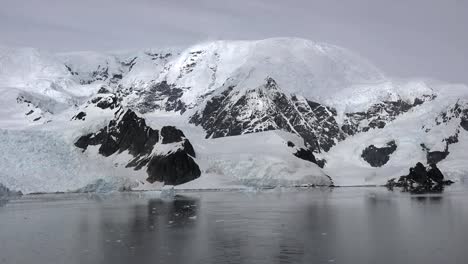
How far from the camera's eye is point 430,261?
36.6 meters

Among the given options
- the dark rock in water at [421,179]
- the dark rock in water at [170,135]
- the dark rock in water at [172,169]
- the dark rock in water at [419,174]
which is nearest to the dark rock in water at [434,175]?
the dark rock in water at [421,179]

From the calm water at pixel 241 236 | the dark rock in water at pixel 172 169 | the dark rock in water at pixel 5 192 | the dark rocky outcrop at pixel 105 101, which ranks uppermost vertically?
the dark rocky outcrop at pixel 105 101

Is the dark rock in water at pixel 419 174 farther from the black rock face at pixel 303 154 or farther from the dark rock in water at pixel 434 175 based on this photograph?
the black rock face at pixel 303 154

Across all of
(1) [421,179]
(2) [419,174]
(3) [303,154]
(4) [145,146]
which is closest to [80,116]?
(4) [145,146]

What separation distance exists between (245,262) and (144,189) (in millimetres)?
120852

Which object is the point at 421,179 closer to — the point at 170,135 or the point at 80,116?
the point at 170,135

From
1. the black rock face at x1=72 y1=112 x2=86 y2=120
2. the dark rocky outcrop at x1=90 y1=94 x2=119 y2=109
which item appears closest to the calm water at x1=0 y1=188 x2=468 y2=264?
the black rock face at x1=72 y1=112 x2=86 y2=120

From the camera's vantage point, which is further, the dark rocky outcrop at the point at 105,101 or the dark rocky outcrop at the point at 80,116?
the dark rocky outcrop at the point at 105,101

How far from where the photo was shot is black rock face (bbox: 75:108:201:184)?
164 m

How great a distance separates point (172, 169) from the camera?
164m

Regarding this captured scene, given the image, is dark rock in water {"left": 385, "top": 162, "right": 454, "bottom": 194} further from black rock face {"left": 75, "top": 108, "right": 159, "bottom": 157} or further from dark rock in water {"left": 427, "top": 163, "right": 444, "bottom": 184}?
black rock face {"left": 75, "top": 108, "right": 159, "bottom": 157}

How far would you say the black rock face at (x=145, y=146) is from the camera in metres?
164

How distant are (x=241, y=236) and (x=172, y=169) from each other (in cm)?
11499

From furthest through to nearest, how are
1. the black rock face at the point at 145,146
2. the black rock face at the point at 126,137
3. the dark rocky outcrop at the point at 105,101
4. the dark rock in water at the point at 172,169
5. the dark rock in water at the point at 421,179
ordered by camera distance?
the dark rocky outcrop at the point at 105,101
the black rock face at the point at 126,137
the dark rock in water at the point at 421,179
the black rock face at the point at 145,146
the dark rock in water at the point at 172,169
